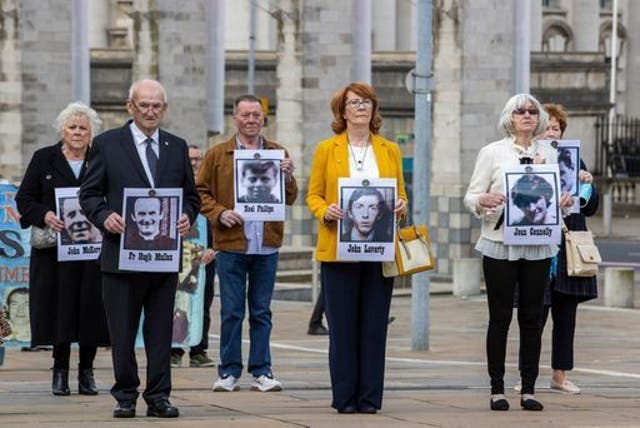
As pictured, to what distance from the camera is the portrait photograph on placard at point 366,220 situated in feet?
42.5

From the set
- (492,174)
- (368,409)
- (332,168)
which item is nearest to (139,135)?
(332,168)

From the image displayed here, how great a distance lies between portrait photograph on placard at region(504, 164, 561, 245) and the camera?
43.2 feet

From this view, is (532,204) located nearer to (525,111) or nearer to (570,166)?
(525,111)

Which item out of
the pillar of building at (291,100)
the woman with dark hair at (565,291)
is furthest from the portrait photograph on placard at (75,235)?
the pillar of building at (291,100)

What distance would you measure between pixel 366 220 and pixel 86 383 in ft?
7.93

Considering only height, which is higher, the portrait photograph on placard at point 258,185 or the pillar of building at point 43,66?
the pillar of building at point 43,66

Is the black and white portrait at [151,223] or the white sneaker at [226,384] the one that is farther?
the white sneaker at [226,384]

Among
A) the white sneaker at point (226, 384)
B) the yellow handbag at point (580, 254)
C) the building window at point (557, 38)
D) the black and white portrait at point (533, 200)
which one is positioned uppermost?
the building window at point (557, 38)

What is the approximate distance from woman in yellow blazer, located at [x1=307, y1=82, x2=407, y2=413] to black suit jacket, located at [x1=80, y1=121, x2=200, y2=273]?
0.91m

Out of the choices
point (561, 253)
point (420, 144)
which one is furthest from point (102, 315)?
point (420, 144)

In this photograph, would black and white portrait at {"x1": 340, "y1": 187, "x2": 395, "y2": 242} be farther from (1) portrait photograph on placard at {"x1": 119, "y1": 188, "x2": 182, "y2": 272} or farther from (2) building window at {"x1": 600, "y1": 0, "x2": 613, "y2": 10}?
(2) building window at {"x1": 600, "y1": 0, "x2": 613, "y2": 10}

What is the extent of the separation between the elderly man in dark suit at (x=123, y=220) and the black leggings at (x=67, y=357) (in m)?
1.57

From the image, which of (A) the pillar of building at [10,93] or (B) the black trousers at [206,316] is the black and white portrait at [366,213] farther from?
(A) the pillar of building at [10,93]

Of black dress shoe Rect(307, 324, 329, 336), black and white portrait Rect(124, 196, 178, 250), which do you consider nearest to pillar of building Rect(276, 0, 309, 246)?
black dress shoe Rect(307, 324, 329, 336)
